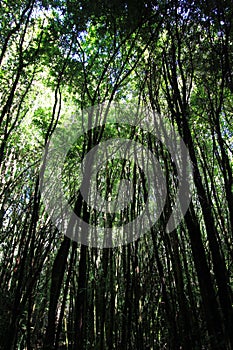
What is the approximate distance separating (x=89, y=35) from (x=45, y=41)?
70 cm

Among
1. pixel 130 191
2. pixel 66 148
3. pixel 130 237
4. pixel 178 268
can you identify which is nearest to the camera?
pixel 178 268

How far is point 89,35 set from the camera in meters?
3.54

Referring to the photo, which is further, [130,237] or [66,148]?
[66,148]

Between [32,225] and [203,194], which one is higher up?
[203,194]

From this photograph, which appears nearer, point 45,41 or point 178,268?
point 178,268

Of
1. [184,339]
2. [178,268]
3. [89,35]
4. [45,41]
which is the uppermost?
[89,35]

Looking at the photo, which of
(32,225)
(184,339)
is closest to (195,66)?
(32,225)

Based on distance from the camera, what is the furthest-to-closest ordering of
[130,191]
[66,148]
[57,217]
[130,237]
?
1. [66,148]
2. [57,217]
3. [130,191]
4. [130,237]

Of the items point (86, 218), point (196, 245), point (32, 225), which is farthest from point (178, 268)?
point (32, 225)

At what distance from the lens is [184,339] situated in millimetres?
2201

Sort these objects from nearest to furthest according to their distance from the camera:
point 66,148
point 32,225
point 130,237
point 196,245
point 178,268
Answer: point 32,225, point 196,245, point 178,268, point 130,237, point 66,148

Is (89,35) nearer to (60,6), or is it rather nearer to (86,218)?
(60,6)

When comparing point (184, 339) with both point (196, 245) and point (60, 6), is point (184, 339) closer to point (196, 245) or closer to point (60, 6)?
point (196, 245)

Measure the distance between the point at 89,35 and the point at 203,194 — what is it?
2.52 m
